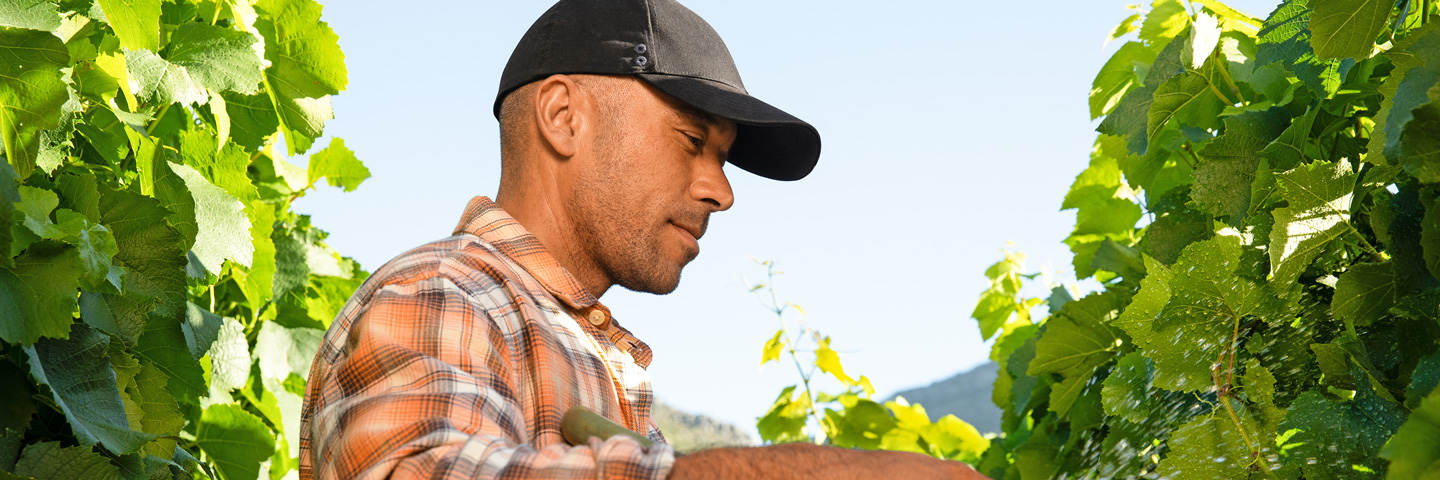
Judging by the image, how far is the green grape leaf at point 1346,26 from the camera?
1336 millimetres

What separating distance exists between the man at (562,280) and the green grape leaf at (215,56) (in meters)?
0.45

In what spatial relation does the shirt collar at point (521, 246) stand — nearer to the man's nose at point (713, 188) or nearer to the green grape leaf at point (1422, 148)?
the man's nose at point (713, 188)

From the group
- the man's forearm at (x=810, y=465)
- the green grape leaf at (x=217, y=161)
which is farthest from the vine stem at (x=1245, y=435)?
the green grape leaf at (x=217, y=161)

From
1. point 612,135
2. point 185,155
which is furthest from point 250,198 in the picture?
point 612,135

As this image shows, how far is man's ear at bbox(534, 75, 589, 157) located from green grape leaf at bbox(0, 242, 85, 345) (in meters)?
0.66

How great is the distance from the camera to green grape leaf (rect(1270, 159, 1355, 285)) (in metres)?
1.39

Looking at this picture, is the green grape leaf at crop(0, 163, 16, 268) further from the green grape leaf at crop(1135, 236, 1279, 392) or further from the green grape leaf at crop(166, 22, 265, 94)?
the green grape leaf at crop(1135, 236, 1279, 392)

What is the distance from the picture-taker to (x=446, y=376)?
1.15 meters

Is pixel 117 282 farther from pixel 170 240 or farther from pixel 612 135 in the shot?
pixel 612 135

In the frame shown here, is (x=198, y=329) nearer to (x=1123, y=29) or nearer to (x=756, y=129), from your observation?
(x=756, y=129)

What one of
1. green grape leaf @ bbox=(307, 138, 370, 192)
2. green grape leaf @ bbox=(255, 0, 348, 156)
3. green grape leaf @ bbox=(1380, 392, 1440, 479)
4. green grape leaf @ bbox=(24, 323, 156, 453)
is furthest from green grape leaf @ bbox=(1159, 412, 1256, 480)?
green grape leaf @ bbox=(307, 138, 370, 192)

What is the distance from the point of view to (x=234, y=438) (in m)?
2.21

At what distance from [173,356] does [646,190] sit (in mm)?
729

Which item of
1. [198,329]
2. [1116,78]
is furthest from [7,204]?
[1116,78]
